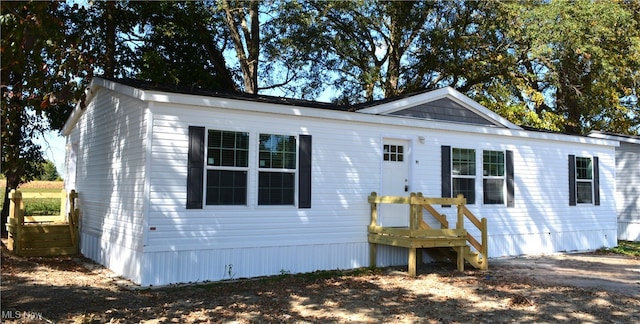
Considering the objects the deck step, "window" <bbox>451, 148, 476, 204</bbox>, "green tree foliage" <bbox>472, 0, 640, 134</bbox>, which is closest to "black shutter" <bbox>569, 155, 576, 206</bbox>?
"window" <bbox>451, 148, 476, 204</bbox>

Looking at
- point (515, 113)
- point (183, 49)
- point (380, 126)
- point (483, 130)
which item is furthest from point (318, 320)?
point (515, 113)

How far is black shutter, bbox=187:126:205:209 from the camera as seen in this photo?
797 centimetres

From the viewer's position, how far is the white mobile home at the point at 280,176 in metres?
7.93

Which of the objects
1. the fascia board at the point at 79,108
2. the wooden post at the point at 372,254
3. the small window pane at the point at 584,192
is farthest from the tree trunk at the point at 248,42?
the small window pane at the point at 584,192

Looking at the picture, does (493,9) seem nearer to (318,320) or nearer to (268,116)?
(268,116)

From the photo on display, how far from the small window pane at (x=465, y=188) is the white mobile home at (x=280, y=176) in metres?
0.03

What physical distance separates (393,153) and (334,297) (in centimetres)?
406

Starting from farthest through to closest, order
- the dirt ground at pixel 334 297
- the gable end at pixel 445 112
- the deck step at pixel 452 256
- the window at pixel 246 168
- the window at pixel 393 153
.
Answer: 1. the gable end at pixel 445 112
2. the window at pixel 393 153
3. the deck step at pixel 452 256
4. the window at pixel 246 168
5. the dirt ground at pixel 334 297

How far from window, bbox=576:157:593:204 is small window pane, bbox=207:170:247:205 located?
30.3 ft

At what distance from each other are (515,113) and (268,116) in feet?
45.3

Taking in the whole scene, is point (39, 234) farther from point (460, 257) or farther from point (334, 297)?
point (460, 257)

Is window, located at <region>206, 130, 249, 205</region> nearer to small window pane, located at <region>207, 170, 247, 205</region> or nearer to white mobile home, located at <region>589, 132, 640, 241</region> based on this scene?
small window pane, located at <region>207, 170, 247, 205</region>

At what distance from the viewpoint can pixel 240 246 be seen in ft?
27.7

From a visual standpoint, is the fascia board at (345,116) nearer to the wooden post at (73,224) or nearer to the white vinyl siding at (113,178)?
the white vinyl siding at (113,178)
